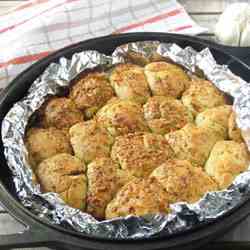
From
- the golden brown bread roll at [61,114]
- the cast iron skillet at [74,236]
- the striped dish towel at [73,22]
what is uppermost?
the striped dish towel at [73,22]

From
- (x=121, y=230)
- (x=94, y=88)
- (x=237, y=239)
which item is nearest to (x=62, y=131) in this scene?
(x=94, y=88)

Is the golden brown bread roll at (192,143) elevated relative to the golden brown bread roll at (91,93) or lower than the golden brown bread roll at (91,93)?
lower

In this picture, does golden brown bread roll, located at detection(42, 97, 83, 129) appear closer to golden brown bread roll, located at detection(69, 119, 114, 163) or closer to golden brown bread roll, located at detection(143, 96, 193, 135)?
golden brown bread roll, located at detection(69, 119, 114, 163)

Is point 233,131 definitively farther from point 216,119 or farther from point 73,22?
point 73,22

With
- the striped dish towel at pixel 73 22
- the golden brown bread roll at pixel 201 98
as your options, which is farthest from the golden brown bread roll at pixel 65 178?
the striped dish towel at pixel 73 22

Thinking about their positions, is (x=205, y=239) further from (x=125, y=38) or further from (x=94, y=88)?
(x=125, y=38)

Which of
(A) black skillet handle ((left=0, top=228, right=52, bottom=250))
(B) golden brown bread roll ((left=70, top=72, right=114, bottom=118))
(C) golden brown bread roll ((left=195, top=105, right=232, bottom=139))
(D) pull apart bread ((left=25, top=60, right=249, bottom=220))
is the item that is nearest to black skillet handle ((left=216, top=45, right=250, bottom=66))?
(D) pull apart bread ((left=25, top=60, right=249, bottom=220))

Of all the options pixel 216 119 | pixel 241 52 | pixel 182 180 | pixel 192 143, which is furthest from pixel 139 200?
pixel 241 52

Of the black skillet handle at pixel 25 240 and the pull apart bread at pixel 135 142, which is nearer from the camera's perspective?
the black skillet handle at pixel 25 240

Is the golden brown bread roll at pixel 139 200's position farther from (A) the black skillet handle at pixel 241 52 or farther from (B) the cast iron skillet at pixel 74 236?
(A) the black skillet handle at pixel 241 52
